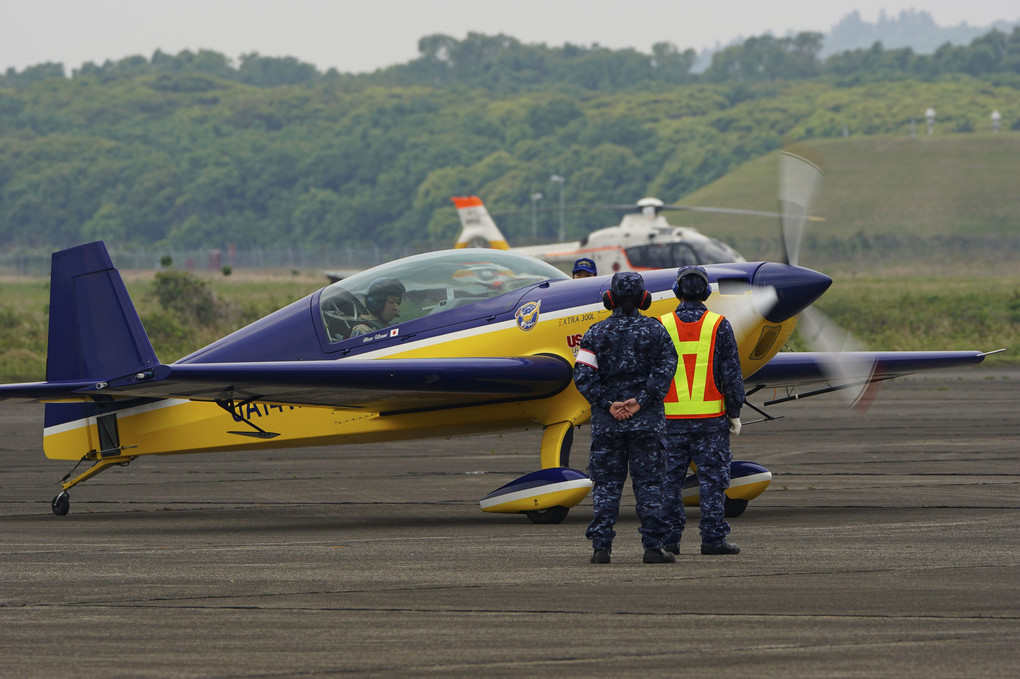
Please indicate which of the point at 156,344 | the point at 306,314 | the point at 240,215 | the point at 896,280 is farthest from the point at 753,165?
the point at 306,314

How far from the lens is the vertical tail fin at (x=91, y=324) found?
13.1 meters

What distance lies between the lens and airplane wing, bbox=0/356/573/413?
11.0 meters

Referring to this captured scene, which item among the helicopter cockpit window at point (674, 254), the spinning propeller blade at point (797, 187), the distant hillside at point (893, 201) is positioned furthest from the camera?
the distant hillside at point (893, 201)

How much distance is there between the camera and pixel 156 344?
4044 centimetres

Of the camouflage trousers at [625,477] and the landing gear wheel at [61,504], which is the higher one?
the camouflage trousers at [625,477]

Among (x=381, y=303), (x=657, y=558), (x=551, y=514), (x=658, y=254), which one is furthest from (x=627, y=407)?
(x=658, y=254)

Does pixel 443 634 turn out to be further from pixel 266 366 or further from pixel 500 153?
pixel 500 153

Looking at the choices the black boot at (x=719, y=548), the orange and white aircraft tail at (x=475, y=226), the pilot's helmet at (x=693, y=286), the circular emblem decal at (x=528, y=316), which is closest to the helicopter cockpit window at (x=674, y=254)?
the orange and white aircraft tail at (x=475, y=226)

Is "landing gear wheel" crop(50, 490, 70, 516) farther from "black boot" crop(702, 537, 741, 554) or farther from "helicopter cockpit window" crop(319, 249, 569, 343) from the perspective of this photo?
"black boot" crop(702, 537, 741, 554)

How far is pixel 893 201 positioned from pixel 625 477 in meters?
123

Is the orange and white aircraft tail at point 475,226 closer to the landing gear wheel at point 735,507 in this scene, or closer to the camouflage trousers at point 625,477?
the landing gear wheel at point 735,507

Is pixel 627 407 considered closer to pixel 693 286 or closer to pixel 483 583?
pixel 693 286

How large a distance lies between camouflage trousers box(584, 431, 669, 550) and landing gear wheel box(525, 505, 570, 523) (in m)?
2.36

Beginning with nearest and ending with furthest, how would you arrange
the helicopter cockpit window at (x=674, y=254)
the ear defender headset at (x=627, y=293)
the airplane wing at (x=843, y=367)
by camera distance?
the ear defender headset at (x=627, y=293) < the airplane wing at (x=843, y=367) < the helicopter cockpit window at (x=674, y=254)
